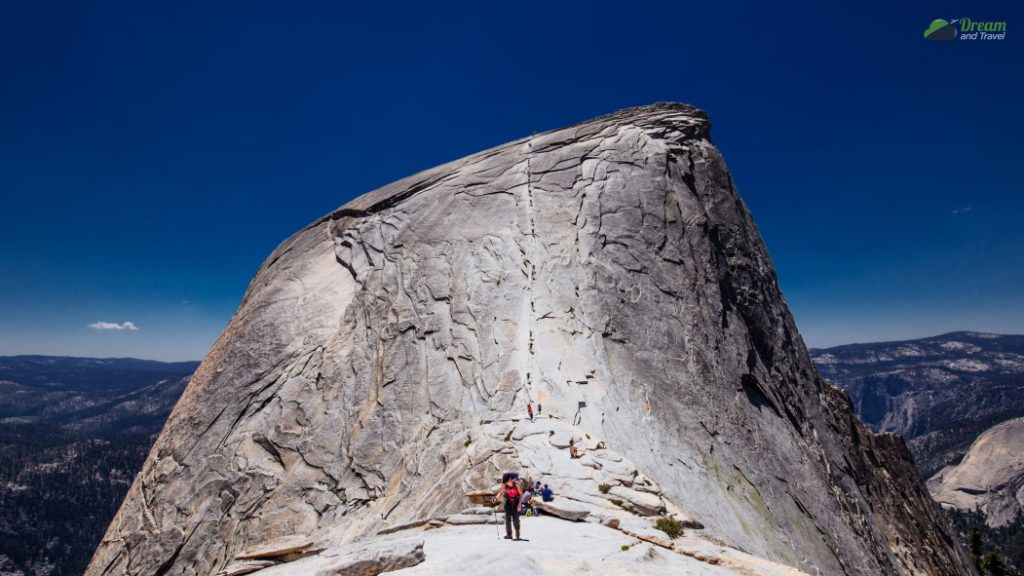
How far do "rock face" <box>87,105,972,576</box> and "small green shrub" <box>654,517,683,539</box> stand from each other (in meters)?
0.71

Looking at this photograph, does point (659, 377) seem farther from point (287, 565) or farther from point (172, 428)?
point (172, 428)

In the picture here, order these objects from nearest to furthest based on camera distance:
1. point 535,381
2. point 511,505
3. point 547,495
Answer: point 511,505 → point 547,495 → point 535,381

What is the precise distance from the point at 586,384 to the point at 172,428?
2207 cm

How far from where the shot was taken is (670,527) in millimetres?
13164

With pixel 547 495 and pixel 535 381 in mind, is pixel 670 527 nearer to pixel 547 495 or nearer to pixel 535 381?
pixel 547 495

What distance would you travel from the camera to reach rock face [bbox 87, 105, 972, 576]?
18969 mm

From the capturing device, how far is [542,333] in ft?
76.9

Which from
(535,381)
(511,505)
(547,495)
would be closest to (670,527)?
(547,495)

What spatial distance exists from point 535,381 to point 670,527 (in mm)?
8780

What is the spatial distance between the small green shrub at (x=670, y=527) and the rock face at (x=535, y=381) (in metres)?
0.71


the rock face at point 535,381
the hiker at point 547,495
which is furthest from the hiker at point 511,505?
the rock face at point 535,381

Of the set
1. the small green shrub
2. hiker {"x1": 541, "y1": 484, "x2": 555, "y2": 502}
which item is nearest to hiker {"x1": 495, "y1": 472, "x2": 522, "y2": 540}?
hiker {"x1": 541, "y1": 484, "x2": 555, "y2": 502}

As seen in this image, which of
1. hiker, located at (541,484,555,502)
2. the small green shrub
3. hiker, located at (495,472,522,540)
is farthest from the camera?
hiker, located at (541,484,555,502)

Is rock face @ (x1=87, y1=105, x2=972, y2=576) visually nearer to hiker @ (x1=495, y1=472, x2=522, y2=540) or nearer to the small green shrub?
the small green shrub
